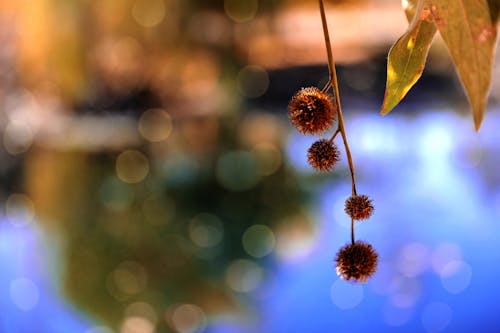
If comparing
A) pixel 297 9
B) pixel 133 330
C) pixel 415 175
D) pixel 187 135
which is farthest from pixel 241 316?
pixel 297 9

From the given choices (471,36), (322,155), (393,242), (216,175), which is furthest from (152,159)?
(471,36)

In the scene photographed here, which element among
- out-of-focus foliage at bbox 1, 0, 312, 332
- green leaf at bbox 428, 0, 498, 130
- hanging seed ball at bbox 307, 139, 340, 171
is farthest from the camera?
out-of-focus foliage at bbox 1, 0, 312, 332

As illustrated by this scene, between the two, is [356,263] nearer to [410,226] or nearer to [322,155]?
[322,155]

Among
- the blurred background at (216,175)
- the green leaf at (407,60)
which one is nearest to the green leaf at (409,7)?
the green leaf at (407,60)

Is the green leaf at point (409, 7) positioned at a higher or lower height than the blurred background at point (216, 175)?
lower

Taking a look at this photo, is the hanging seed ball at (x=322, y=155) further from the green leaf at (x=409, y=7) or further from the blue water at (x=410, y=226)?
the blue water at (x=410, y=226)

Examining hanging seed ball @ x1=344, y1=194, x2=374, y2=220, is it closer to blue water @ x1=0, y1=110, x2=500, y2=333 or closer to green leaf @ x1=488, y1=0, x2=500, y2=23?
green leaf @ x1=488, y1=0, x2=500, y2=23

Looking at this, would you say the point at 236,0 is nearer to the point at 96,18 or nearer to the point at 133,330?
the point at 96,18

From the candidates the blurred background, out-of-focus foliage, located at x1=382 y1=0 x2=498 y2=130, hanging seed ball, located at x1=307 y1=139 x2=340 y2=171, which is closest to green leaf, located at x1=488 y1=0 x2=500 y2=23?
out-of-focus foliage, located at x1=382 y1=0 x2=498 y2=130
